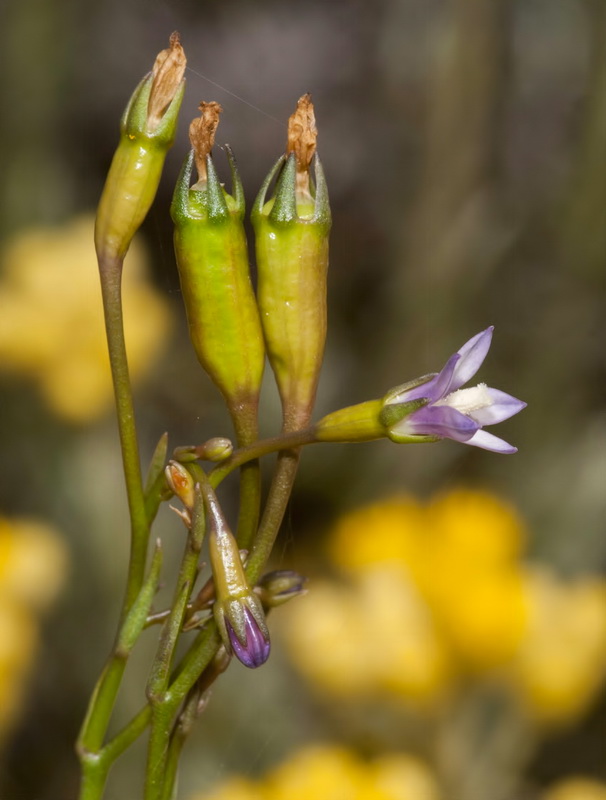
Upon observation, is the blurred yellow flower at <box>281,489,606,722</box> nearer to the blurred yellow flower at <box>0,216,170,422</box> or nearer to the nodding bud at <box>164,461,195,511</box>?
the blurred yellow flower at <box>0,216,170,422</box>

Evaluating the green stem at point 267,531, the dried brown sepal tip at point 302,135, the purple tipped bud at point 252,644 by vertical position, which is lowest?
the purple tipped bud at point 252,644

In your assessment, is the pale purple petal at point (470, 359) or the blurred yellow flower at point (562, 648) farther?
the blurred yellow flower at point (562, 648)

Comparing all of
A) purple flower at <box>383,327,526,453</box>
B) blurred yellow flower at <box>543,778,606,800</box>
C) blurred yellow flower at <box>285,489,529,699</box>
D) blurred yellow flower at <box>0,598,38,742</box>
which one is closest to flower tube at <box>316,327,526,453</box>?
purple flower at <box>383,327,526,453</box>

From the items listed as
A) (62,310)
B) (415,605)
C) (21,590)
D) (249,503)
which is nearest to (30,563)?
(21,590)

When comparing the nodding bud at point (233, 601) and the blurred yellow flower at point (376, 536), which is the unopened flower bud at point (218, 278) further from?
the blurred yellow flower at point (376, 536)

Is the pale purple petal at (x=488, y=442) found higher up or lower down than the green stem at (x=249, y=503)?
higher up

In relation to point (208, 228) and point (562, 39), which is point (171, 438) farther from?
point (562, 39)

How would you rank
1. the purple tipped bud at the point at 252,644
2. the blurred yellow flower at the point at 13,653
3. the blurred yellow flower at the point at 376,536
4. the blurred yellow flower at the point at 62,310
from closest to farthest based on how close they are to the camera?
the purple tipped bud at the point at 252,644
the blurred yellow flower at the point at 13,653
the blurred yellow flower at the point at 62,310
the blurred yellow flower at the point at 376,536

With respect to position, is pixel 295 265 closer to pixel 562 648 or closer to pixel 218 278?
pixel 218 278

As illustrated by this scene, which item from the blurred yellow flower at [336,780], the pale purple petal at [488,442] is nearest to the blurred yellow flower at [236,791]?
the blurred yellow flower at [336,780]
